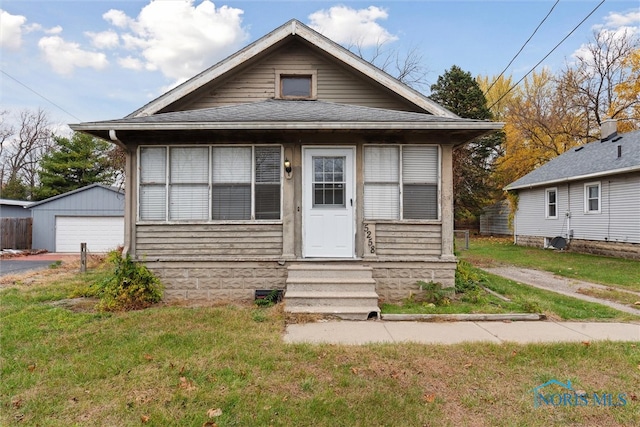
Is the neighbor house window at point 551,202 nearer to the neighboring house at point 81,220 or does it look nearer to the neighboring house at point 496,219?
the neighboring house at point 496,219

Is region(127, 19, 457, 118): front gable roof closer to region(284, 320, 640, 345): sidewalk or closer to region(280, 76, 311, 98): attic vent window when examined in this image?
region(280, 76, 311, 98): attic vent window

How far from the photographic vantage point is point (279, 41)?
7484 millimetres

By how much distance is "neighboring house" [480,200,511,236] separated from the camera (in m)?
22.2

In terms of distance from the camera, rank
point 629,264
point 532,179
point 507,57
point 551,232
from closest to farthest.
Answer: point 629,264 → point 507,57 → point 551,232 → point 532,179

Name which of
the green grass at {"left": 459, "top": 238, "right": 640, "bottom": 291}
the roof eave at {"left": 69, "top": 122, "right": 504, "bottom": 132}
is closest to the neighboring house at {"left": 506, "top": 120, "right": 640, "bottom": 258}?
the green grass at {"left": 459, "top": 238, "right": 640, "bottom": 291}

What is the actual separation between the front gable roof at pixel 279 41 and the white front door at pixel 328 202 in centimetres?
200

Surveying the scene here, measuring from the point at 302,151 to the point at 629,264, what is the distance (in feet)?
35.3

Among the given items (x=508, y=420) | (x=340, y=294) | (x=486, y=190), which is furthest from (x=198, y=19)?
(x=486, y=190)

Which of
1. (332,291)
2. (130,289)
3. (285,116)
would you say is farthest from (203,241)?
(285,116)

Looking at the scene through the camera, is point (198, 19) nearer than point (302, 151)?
No

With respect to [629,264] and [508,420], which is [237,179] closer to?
[508,420]

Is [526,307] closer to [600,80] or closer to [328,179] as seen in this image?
[328,179]

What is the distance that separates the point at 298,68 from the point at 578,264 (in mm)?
10286

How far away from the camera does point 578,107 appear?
22.9 metres
